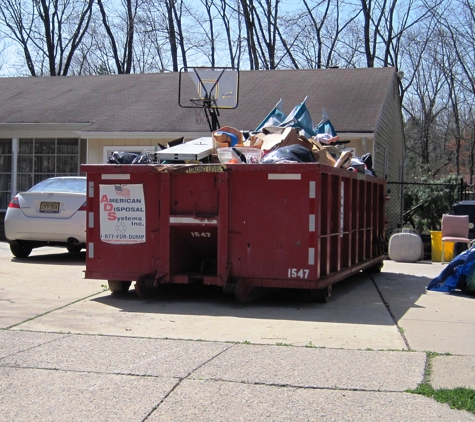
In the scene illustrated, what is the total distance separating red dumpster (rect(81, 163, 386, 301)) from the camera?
7.54m

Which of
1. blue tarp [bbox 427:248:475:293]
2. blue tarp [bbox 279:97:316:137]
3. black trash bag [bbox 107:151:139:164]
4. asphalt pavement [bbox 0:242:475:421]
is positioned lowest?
asphalt pavement [bbox 0:242:475:421]

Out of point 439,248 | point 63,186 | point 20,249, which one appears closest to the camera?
point 63,186

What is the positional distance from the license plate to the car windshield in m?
0.36

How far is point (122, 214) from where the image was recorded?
8.14 m

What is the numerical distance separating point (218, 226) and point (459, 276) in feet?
12.1

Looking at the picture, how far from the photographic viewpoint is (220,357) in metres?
5.44

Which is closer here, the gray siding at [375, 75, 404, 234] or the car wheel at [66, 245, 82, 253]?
the car wheel at [66, 245, 82, 253]

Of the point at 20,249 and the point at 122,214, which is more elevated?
the point at 122,214

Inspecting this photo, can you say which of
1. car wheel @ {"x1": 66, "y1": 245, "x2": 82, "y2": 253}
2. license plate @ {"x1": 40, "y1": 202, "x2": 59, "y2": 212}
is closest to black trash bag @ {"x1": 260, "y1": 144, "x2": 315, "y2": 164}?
license plate @ {"x1": 40, "y1": 202, "x2": 59, "y2": 212}

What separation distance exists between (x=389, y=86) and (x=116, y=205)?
12.7 metres

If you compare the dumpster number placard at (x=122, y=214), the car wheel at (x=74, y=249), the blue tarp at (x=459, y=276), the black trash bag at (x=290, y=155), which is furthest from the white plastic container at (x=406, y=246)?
the dumpster number placard at (x=122, y=214)

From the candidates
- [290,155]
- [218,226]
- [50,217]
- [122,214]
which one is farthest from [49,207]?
[290,155]

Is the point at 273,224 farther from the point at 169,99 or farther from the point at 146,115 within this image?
the point at 169,99

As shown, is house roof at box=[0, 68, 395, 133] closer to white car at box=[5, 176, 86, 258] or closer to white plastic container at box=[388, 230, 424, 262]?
white plastic container at box=[388, 230, 424, 262]
